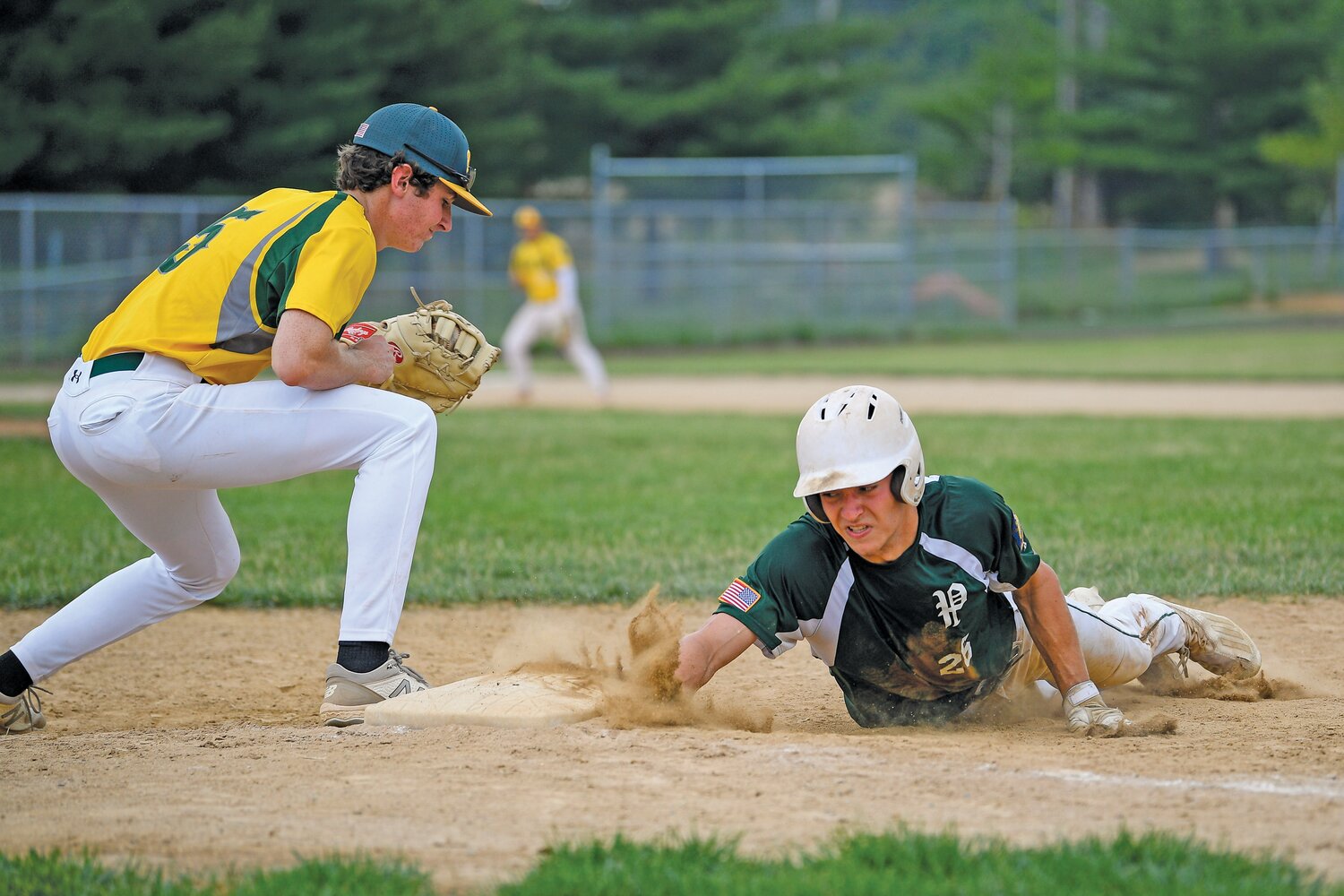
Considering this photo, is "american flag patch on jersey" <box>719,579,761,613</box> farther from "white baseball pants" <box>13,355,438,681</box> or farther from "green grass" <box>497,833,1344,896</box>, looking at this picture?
"green grass" <box>497,833,1344,896</box>

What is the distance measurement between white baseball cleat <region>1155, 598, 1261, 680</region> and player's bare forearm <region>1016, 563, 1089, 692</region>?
745mm

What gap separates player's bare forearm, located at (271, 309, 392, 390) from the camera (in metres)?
4.09

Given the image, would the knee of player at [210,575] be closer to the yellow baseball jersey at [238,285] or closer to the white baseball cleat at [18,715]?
the white baseball cleat at [18,715]

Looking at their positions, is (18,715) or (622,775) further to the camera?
(18,715)

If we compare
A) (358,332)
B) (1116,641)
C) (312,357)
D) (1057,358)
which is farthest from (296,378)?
(1057,358)

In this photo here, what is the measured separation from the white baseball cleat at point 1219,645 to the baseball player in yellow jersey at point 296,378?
2579 millimetres

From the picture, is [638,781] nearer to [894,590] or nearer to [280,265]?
[894,590]

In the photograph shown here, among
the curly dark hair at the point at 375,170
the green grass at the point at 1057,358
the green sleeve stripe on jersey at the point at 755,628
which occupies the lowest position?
the green grass at the point at 1057,358

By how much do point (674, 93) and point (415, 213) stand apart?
1356 inches

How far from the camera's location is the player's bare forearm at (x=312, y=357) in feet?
13.4

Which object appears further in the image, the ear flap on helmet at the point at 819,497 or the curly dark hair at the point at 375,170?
the curly dark hair at the point at 375,170

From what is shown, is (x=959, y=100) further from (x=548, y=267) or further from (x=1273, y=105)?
(x=548, y=267)

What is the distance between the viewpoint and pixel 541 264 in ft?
57.6

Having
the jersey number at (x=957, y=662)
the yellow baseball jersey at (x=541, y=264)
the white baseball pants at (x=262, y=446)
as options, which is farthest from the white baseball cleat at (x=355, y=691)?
the yellow baseball jersey at (x=541, y=264)
